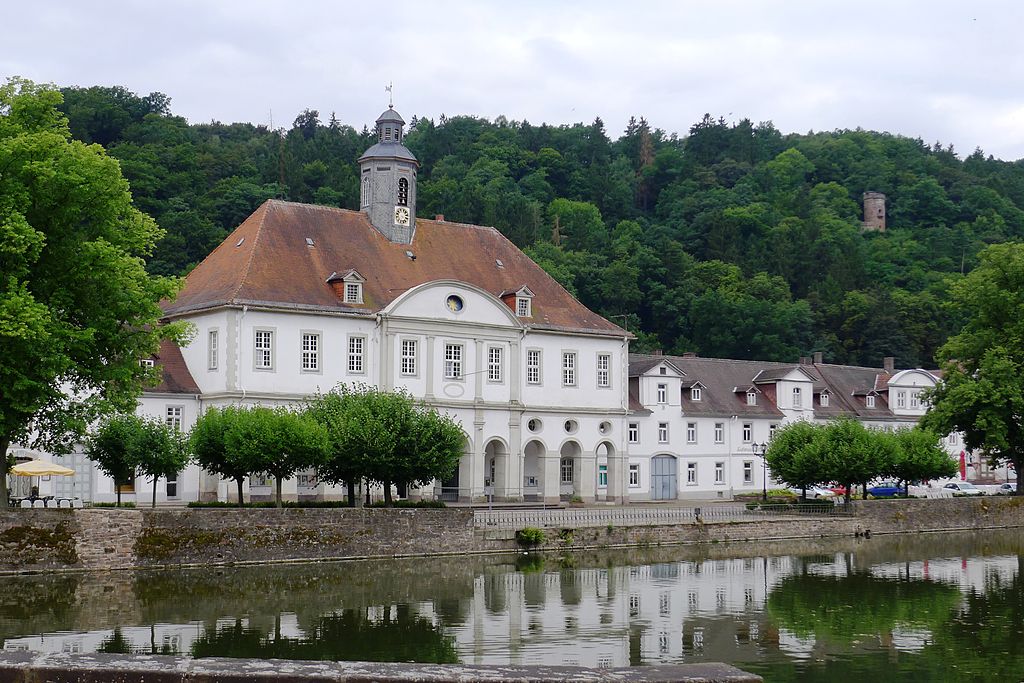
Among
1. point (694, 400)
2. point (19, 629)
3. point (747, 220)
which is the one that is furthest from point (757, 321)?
point (19, 629)

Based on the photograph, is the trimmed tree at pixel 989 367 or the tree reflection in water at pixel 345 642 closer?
the tree reflection in water at pixel 345 642

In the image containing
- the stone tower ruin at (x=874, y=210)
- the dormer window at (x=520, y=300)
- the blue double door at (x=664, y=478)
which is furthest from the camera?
the stone tower ruin at (x=874, y=210)

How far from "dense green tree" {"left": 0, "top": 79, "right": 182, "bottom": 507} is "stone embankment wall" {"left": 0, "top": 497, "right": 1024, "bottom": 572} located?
85.5 inches

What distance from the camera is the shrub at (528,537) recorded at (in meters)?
40.5

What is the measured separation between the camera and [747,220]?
117125 millimetres

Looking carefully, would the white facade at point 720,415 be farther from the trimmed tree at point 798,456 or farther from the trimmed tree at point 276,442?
the trimmed tree at point 276,442

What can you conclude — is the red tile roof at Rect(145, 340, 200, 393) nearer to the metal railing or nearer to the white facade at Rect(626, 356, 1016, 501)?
the metal railing

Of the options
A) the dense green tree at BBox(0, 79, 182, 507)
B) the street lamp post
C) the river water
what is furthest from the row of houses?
the river water

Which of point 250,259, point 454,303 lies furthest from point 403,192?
point 250,259

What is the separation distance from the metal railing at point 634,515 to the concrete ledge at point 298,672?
2719 centimetres

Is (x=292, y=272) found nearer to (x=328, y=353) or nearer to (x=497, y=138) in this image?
(x=328, y=353)

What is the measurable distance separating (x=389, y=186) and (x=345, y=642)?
34.6 m

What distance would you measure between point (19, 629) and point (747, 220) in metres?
99.7

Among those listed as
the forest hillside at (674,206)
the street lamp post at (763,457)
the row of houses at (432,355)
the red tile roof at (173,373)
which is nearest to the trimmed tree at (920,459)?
the street lamp post at (763,457)
